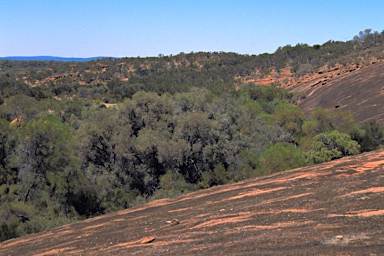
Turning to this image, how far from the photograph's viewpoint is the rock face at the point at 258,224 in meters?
7.45

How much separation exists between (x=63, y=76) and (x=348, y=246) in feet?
328

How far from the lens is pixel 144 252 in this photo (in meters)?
8.82

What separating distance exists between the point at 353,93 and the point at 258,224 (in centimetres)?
4939

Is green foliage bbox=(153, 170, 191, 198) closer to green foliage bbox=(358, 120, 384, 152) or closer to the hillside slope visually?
green foliage bbox=(358, 120, 384, 152)

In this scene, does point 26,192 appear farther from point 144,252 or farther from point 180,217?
point 144,252

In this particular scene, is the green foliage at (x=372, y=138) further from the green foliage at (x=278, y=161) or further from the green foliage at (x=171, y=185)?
the green foliage at (x=171, y=185)

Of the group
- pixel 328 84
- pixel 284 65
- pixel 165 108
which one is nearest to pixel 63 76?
pixel 284 65

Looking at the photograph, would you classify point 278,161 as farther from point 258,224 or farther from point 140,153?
point 258,224

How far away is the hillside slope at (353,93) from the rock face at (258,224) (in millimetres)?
30042

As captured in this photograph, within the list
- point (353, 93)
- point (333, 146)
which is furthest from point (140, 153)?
point (353, 93)

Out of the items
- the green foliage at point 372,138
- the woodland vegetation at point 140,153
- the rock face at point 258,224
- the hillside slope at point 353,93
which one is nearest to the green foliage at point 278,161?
the woodland vegetation at point 140,153

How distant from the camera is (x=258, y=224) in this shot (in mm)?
9234

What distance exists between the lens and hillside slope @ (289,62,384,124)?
44.5 m

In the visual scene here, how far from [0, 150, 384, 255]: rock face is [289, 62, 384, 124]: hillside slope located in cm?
3004
